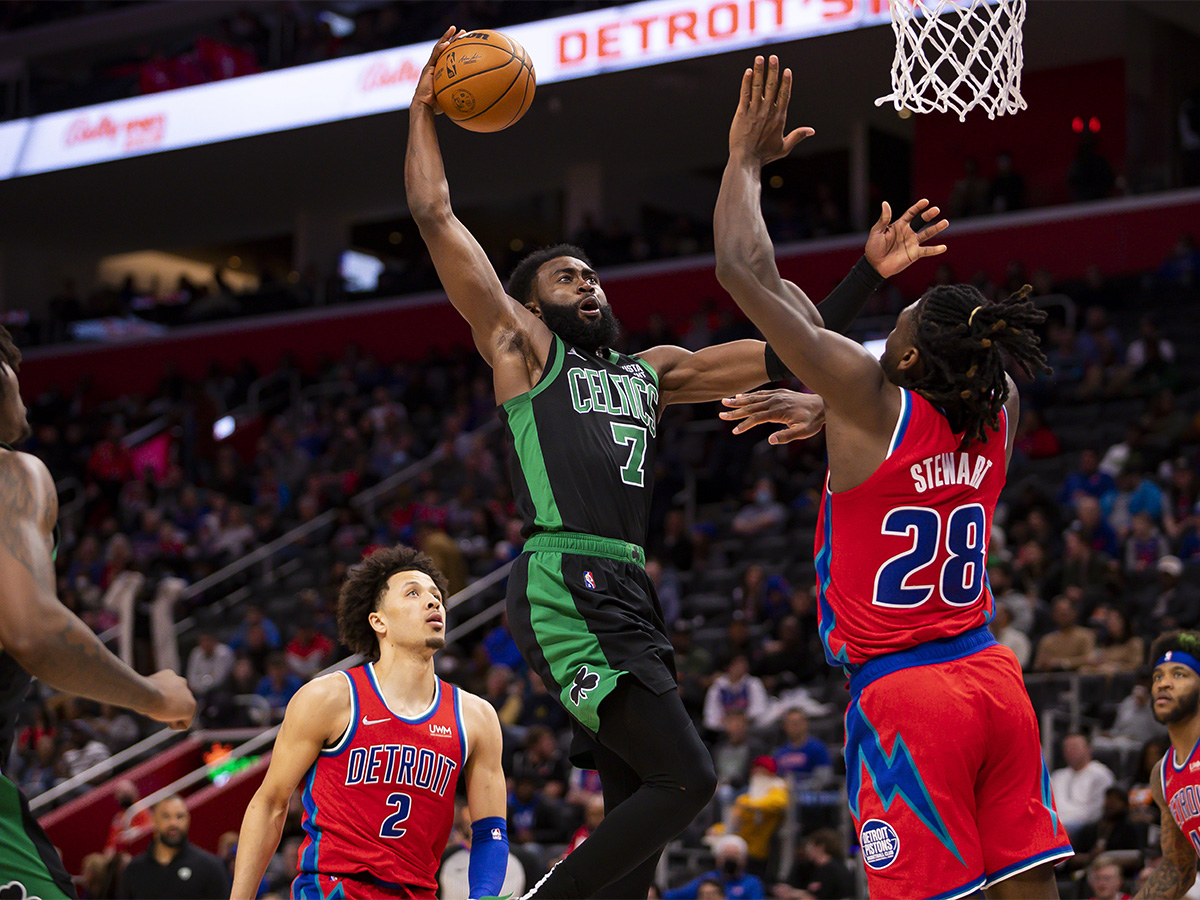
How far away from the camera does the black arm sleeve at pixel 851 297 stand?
15.3 feet

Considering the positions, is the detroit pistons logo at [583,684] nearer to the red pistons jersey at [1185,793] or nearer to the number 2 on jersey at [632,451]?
the number 2 on jersey at [632,451]

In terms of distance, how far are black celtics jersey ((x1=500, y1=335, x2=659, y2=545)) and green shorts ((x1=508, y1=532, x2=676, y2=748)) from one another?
8 centimetres

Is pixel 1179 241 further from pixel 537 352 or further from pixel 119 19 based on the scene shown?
pixel 119 19

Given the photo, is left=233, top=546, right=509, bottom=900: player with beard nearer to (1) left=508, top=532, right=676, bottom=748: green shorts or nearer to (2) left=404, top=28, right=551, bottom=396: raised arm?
(1) left=508, top=532, right=676, bottom=748: green shorts

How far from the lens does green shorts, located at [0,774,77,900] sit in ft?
11.6

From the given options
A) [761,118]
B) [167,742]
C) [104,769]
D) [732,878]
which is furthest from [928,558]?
[167,742]

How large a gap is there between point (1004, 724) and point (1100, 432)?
1113 centimetres

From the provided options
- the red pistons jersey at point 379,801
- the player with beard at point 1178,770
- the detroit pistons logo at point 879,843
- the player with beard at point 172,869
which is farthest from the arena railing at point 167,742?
the detroit pistons logo at point 879,843

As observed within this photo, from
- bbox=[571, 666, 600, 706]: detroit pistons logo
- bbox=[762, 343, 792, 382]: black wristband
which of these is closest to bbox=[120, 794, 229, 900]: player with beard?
bbox=[571, 666, 600, 706]: detroit pistons logo

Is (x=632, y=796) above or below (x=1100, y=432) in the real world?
below

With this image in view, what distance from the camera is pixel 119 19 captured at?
2411 cm

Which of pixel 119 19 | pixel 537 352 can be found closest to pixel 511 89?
pixel 537 352

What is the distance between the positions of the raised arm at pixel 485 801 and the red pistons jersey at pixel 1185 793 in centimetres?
274

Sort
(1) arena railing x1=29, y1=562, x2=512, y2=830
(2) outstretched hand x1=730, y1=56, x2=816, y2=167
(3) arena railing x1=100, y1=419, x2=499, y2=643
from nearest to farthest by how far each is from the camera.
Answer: (2) outstretched hand x1=730, y1=56, x2=816, y2=167 → (1) arena railing x1=29, y1=562, x2=512, y2=830 → (3) arena railing x1=100, y1=419, x2=499, y2=643
